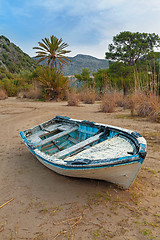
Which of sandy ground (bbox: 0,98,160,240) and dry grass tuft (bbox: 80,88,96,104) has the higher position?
dry grass tuft (bbox: 80,88,96,104)

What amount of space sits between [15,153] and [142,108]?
5195 mm

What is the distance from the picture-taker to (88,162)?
2107 millimetres

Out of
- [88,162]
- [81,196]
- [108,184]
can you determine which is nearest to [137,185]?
[108,184]

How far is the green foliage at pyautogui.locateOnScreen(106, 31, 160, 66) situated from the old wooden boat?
63.4ft

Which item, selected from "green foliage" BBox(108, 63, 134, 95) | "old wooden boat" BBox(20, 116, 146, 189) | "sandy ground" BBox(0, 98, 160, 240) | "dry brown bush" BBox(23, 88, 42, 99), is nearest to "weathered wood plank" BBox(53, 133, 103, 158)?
"old wooden boat" BBox(20, 116, 146, 189)

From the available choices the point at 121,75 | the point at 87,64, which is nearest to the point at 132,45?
the point at 121,75

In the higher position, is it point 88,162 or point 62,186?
point 88,162

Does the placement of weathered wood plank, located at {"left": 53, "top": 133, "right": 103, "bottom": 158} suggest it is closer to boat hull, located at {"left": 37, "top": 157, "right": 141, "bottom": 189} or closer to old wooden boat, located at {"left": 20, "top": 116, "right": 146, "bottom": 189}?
old wooden boat, located at {"left": 20, "top": 116, "right": 146, "bottom": 189}

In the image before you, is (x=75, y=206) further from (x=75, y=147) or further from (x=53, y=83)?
(x=53, y=83)

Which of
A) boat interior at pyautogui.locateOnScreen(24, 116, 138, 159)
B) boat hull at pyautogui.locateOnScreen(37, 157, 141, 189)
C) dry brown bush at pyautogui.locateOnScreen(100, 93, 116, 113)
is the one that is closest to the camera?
boat hull at pyautogui.locateOnScreen(37, 157, 141, 189)

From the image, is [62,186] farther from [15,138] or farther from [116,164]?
[15,138]

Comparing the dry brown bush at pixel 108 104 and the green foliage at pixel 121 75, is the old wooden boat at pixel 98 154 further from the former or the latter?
the green foliage at pixel 121 75

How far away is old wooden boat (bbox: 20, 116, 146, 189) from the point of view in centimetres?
204

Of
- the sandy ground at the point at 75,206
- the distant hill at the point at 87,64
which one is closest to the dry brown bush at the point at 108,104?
the sandy ground at the point at 75,206
